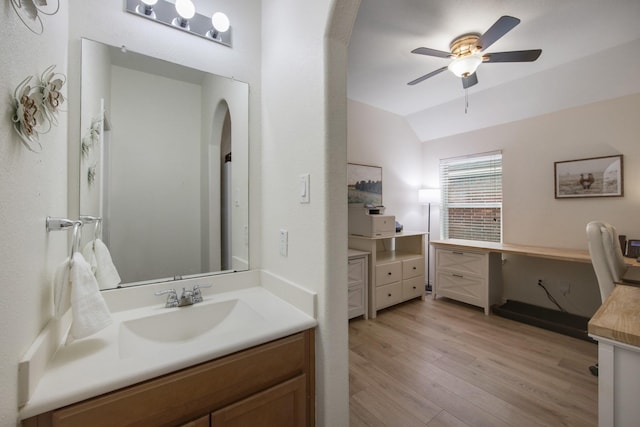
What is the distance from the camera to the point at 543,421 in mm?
1497

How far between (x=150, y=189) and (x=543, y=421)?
252cm

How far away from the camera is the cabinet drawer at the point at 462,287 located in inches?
118

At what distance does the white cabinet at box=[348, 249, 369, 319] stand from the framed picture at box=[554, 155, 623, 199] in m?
2.30

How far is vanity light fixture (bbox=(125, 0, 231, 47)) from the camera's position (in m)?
1.22

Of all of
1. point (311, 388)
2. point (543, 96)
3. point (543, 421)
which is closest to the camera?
point (311, 388)

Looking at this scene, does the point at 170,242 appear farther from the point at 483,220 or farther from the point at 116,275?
the point at 483,220

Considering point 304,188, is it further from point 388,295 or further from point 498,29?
point 388,295

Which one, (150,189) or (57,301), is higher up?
(150,189)

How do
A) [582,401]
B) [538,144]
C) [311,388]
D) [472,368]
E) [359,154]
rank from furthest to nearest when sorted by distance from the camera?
[359,154], [538,144], [472,368], [582,401], [311,388]

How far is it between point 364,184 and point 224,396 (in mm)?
3000

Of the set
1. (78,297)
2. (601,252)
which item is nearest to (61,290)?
(78,297)

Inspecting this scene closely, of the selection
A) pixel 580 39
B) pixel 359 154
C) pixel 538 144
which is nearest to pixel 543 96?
pixel 538 144

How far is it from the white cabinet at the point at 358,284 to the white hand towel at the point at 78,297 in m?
2.21

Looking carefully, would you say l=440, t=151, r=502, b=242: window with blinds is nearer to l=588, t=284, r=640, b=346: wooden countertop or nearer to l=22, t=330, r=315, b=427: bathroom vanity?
l=588, t=284, r=640, b=346: wooden countertop
